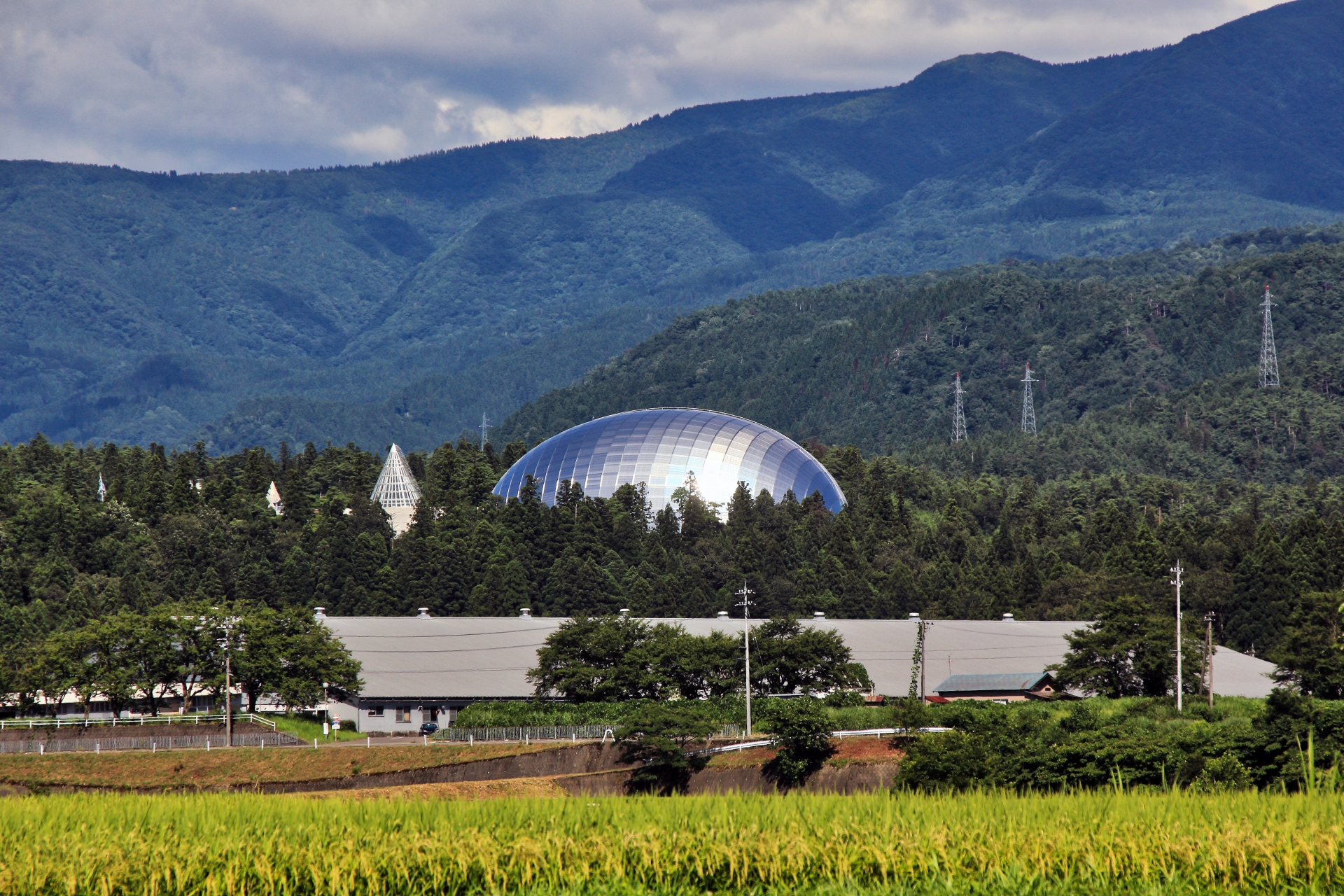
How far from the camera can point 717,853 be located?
30.8 metres

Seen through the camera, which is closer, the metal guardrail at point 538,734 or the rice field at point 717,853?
the rice field at point 717,853

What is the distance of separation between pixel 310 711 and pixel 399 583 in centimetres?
3021

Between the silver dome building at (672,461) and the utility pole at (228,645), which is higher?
the silver dome building at (672,461)

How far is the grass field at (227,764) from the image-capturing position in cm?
6488

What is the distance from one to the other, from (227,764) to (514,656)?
26.3 m

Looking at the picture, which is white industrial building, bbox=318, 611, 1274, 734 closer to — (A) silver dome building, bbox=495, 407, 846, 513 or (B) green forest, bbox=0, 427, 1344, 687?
(B) green forest, bbox=0, 427, 1344, 687

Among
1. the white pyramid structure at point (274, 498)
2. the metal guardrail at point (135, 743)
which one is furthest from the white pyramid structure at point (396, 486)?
the metal guardrail at point (135, 743)

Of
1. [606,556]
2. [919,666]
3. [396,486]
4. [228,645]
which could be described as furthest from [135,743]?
[396,486]

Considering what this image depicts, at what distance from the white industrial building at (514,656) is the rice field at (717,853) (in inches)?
1954

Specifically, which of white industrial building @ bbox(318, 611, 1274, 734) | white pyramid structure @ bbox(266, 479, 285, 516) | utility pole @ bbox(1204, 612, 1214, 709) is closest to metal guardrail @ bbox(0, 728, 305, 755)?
white industrial building @ bbox(318, 611, 1274, 734)

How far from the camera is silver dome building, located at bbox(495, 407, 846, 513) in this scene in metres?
137

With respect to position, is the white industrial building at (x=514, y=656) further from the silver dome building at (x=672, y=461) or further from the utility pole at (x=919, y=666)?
the silver dome building at (x=672, y=461)

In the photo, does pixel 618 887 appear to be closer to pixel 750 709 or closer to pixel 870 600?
pixel 750 709

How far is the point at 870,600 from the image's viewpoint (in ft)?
371
